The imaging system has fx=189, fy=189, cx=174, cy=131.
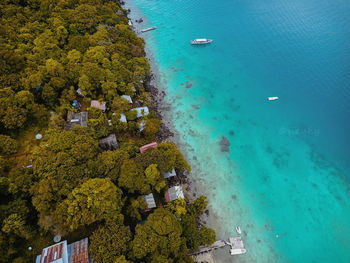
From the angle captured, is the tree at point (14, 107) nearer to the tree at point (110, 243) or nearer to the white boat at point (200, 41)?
the tree at point (110, 243)

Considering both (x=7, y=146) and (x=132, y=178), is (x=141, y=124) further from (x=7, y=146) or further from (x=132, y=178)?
(x=7, y=146)

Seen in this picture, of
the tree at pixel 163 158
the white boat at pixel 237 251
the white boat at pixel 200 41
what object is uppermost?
the white boat at pixel 200 41

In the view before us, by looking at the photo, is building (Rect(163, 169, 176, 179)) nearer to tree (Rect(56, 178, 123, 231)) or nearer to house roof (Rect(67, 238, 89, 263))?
tree (Rect(56, 178, 123, 231))

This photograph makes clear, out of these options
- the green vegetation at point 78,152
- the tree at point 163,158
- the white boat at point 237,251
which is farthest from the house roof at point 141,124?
the white boat at point 237,251

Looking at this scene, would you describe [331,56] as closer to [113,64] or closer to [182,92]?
[182,92]

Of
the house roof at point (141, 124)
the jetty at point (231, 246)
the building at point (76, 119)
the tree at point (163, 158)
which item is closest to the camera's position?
the jetty at point (231, 246)
